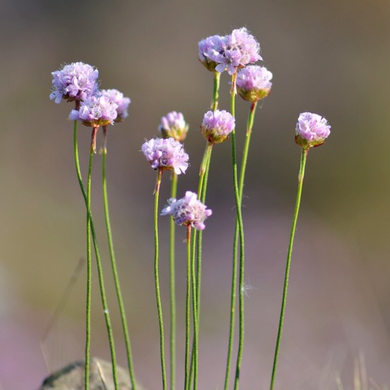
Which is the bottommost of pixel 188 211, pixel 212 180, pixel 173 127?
pixel 212 180

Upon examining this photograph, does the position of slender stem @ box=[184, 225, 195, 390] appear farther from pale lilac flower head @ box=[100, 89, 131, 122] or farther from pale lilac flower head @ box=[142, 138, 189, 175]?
pale lilac flower head @ box=[100, 89, 131, 122]

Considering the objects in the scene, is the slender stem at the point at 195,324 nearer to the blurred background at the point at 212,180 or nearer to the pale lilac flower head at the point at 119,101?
the pale lilac flower head at the point at 119,101

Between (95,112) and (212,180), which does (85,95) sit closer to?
(95,112)

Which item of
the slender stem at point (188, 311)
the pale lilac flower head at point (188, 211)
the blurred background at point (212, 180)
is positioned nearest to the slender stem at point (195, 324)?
the slender stem at point (188, 311)

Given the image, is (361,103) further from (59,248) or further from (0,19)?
(0,19)

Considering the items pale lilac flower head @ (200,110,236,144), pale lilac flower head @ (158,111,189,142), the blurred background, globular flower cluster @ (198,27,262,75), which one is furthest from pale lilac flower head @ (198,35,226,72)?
the blurred background

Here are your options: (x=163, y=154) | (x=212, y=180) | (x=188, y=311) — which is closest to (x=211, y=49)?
(x=163, y=154)
